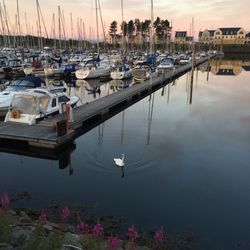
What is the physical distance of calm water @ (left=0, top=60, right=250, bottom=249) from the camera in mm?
10492

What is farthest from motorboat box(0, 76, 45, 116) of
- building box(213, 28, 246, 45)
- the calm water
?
building box(213, 28, 246, 45)

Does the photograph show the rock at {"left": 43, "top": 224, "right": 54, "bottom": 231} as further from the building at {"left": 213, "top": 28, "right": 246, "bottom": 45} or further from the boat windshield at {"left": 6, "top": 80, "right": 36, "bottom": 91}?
the building at {"left": 213, "top": 28, "right": 246, "bottom": 45}

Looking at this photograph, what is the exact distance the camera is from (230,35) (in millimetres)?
174750

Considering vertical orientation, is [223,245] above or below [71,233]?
below

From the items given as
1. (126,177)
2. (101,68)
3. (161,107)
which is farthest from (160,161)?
(101,68)

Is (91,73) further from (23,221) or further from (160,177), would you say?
(23,221)

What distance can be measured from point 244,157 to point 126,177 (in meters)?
6.61

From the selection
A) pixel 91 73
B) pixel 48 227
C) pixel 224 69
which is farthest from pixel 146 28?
pixel 48 227

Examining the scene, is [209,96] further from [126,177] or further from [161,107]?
[126,177]

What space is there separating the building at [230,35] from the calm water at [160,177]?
161 meters

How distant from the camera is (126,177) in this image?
13430 mm

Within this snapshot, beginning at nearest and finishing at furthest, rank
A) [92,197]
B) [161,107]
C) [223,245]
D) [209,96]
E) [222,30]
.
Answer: [223,245]
[92,197]
[161,107]
[209,96]
[222,30]

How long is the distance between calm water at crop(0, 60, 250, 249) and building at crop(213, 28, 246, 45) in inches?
6321

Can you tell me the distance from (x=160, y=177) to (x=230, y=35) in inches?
7006
